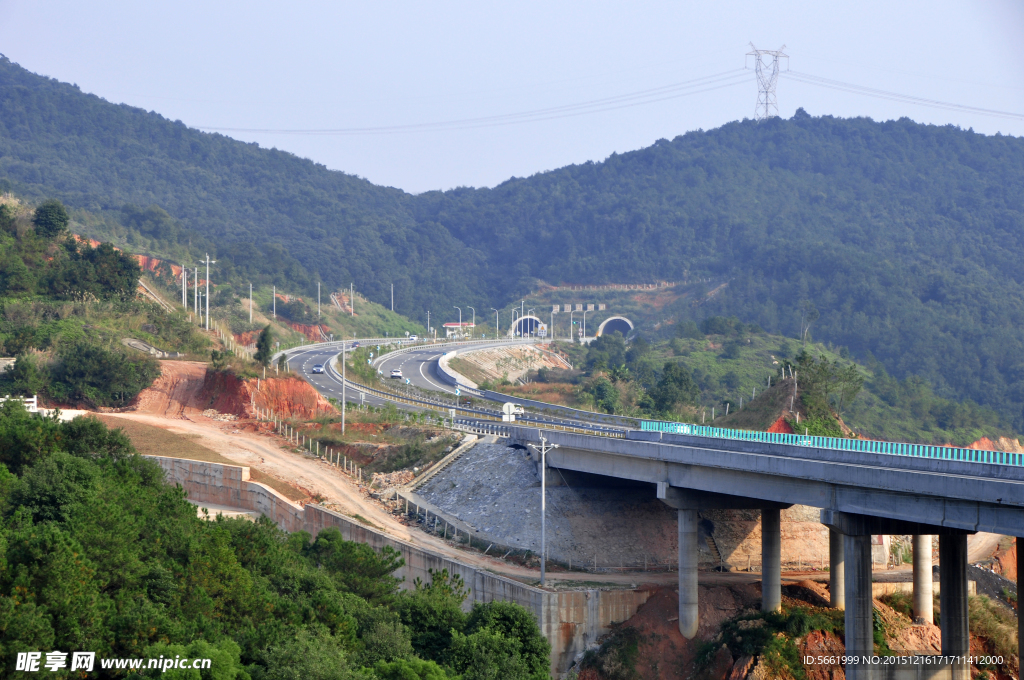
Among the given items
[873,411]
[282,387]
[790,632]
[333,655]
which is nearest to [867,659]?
[790,632]

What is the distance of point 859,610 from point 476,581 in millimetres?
20325

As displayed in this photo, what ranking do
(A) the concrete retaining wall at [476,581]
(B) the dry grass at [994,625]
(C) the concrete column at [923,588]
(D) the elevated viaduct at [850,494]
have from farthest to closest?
1. (C) the concrete column at [923,588]
2. (A) the concrete retaining wall at [476,581]
3. (B) the dry grass at [994,625]
4. (D) the elevated viaduct at [850,494]

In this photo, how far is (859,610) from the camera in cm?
3706

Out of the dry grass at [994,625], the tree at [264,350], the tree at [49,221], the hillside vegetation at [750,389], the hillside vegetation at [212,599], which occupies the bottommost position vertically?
the dry grass at [994,625]

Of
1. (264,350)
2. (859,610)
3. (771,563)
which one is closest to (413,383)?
(264,350)

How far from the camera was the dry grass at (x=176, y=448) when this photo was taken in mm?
64438

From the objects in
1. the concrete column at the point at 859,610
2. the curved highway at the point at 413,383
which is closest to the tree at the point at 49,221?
the curved highway at the point at 413,383

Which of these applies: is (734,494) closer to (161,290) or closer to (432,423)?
(432,423)

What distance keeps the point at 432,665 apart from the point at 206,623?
25.1 ft

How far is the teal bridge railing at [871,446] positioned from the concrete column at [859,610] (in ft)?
17.6

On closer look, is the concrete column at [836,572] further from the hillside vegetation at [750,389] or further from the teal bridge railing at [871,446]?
the hillside vegetation at [750,389]

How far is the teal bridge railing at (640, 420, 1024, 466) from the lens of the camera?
3747 centimetres

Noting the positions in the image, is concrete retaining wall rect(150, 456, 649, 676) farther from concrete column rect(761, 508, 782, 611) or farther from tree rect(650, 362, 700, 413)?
tree rect(650, 362, 700, 413)

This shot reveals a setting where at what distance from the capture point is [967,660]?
40.3 m
